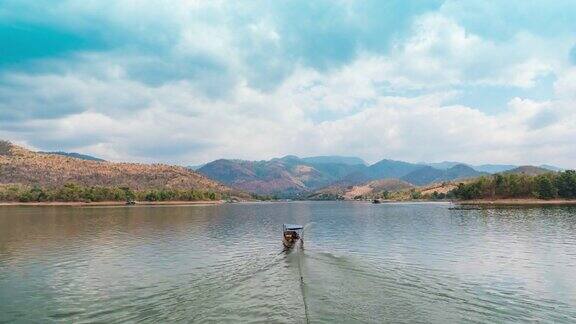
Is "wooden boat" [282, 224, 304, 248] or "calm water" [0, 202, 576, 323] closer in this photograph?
"calm water" [0, 202, 576, 323]

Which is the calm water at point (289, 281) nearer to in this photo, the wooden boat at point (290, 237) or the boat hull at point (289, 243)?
the boat hull at point (289, 243)

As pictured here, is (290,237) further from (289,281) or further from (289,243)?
(289,281)

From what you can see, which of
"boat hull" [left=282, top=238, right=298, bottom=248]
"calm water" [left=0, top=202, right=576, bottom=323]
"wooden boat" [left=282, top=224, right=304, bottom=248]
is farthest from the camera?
"wooden boat" [left=282, top=224, right=304, bottom=248]

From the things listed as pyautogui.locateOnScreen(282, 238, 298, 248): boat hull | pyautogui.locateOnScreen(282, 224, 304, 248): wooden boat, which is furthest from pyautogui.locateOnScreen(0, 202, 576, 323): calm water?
pyautogui.locateOnScreen(282, 224, 304, 248): wooden boat

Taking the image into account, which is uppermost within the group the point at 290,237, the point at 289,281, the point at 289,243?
the point at 290,237

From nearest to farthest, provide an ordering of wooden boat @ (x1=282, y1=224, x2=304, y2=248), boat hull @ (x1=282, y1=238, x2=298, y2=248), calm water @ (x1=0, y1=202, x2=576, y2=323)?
calm water @ (x1=0, y1=202, x2=576, y2=323), boat hull @ (x1=282, y1=238, x2=298, y2=248), wooden boat @ (x1=282, y1=224, x2=304, y2=248)

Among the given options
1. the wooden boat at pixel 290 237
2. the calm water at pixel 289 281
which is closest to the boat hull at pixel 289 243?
the wooden boat at pixel 290 237

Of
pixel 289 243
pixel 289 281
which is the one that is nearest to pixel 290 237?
pixel 289 243

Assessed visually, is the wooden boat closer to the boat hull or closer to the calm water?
the boat hull

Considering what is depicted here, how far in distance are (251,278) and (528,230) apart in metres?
80.2

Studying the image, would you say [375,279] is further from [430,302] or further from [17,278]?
[17,278]

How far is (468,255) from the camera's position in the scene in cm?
6438

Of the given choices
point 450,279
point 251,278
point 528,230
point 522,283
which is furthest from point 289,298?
point 528,230

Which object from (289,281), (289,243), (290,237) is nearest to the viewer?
(289,281)
